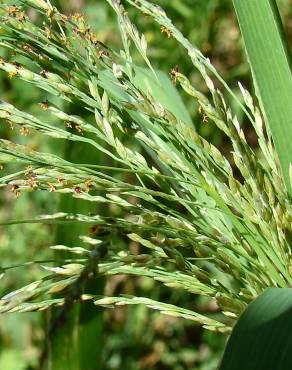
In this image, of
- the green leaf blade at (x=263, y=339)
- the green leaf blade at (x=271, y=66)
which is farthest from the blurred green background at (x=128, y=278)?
the green leaf blade at (x=263, y=339)

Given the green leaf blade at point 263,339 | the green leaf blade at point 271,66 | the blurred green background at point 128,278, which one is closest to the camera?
the green leaf blade at point 263,339

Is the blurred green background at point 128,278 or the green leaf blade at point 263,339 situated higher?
the blurred green background at point 128,278

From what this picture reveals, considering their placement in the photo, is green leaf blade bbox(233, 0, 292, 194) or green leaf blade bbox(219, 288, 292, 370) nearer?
green leaf blade bbox(219, 288, 292, 370)

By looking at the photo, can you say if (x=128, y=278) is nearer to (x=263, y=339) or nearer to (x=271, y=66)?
(x=271, y=66)

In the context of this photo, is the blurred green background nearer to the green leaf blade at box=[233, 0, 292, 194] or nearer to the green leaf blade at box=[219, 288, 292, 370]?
the green leaf blade at box=[233, 0, 292, 194]

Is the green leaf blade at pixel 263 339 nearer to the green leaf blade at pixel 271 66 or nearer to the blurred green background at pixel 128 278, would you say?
the green leaf blade at pixel 271 66

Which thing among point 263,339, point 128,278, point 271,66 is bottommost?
point 263,339

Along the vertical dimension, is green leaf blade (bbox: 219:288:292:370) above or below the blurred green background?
below

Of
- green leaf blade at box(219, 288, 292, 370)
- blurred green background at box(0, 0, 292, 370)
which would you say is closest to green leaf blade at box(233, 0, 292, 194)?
green leaf blade at box(219, 288, 292, 370)

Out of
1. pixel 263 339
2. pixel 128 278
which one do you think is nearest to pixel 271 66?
pixel 263 339
